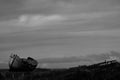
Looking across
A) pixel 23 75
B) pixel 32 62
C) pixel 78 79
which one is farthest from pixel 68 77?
pixel 32 62

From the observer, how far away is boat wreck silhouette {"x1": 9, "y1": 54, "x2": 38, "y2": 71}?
61406mm

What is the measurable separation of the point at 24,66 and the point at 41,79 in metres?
11.8

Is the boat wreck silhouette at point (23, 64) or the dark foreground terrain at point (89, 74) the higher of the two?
the boat wreck silhouette at point (23, 64)

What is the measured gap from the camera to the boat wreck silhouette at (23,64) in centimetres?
6141

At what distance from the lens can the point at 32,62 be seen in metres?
61.8

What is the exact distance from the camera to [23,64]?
61.5 metres

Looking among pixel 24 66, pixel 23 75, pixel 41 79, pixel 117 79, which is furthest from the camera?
pixel 24 66

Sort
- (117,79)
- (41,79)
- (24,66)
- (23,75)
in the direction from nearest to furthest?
1. (117,79)
2. (41,79)
3. (23,75)
4. (24,66)

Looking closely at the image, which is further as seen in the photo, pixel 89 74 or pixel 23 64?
pixel 23 64

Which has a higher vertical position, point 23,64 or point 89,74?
point 23,64

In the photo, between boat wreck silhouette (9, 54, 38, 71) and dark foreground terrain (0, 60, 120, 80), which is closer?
dark foreground terrain (0, 60, 120, 80)

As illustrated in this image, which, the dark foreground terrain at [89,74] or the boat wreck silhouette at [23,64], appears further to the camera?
the boat wreck silhouette at [23,64]

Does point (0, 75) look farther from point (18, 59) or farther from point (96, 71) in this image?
point (96, 71)

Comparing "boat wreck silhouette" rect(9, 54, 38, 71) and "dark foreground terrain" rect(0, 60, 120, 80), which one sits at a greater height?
"boat wreck silhouette" rect(9, 54, 38, 71)
